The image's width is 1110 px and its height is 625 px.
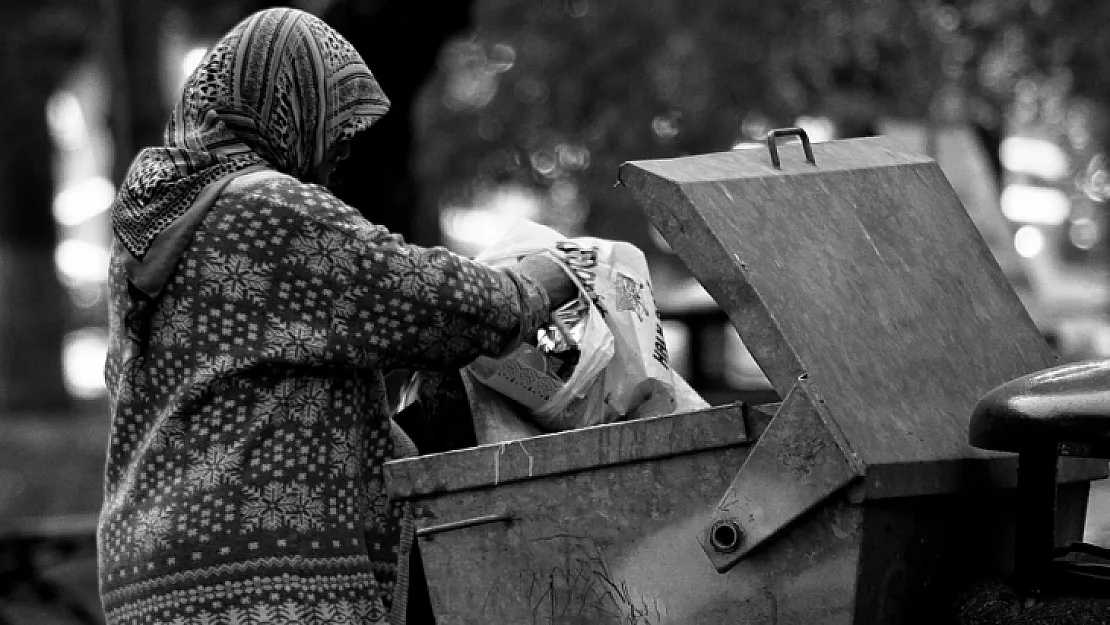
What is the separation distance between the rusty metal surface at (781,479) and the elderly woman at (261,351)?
526mm

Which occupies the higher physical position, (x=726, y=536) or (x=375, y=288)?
(x=375, y=288)

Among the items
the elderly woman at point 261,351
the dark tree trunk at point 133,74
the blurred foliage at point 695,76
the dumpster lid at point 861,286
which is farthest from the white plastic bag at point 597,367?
the blurred foliage at point 695,76

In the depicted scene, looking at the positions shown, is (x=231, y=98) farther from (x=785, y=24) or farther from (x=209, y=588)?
(x=785, y=24)

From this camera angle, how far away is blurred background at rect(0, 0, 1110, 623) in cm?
759

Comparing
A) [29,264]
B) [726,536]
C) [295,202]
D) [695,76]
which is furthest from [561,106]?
[726,536]

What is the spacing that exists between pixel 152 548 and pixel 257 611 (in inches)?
7.8

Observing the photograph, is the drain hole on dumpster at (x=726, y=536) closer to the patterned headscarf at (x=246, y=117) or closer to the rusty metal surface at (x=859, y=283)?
the rusty metal surface at (x=859, y=283)

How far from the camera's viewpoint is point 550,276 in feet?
9.22

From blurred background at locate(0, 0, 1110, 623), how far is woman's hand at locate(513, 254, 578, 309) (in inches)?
114

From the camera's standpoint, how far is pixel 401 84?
592 cm

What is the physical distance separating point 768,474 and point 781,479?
0.02 meters

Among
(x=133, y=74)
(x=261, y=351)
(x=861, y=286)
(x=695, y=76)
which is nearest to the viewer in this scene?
(x=261, y=351)

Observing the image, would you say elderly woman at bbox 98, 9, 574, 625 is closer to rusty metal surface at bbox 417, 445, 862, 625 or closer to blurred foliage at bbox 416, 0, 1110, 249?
rusty metal surface at bbox 417, 445, 862, 625

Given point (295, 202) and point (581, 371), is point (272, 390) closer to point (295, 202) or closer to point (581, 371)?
point (295, 202)
